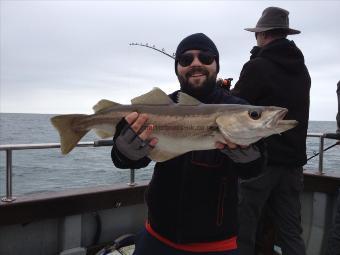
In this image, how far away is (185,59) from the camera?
313 centimetres

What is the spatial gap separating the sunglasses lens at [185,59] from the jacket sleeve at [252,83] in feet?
3.78

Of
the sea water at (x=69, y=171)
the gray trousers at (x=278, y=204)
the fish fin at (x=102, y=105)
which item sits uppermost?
the fish fin at (x=102, y=105)

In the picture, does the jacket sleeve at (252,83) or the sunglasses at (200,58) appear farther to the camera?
the jacket sleeve at (252,83)

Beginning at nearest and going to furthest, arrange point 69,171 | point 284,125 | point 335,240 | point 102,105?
1. point 284,125
2. point 102,105
3. point 335,240
4. point 69,171

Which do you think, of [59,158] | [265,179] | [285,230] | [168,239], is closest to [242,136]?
[168,239]

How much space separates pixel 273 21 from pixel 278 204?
2061 millimetres

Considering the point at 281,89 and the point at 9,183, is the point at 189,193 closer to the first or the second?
the point at 281,89

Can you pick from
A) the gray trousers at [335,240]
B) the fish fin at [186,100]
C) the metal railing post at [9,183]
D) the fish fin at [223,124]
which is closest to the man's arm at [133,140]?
the fish fin at [186,100]

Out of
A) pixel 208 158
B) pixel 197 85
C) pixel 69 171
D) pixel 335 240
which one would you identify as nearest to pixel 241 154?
pixel 208 158

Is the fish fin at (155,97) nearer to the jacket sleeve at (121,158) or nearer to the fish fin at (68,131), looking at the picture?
the jacket sleeve at (121,158)

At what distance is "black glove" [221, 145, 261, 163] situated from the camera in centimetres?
267

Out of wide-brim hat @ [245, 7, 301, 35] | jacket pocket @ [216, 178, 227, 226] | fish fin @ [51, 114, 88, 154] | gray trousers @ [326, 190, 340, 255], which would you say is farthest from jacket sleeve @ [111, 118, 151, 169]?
gray trousers @ [326, 190, 340, 255]

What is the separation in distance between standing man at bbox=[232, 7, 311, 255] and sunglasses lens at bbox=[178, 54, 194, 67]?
Result: 1.15 m

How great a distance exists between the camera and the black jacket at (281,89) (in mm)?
4035
